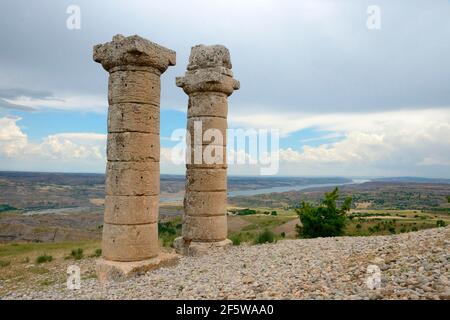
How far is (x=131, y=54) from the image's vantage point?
34.6 ft

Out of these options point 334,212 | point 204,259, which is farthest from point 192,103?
point 334,212

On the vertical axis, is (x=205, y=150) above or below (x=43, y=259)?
above

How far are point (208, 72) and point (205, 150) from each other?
267 centimetres

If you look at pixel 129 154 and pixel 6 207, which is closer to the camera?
pixel 129 154

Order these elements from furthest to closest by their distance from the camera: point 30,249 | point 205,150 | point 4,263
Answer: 1. point 30,249
2. point 4,263
3. point 205,150

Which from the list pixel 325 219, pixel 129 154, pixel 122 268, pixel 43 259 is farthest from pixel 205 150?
pixel 325 219

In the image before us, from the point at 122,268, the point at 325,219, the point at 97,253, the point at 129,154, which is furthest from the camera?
the point at 325,219

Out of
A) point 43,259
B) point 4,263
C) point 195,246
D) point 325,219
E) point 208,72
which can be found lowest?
point 4,263

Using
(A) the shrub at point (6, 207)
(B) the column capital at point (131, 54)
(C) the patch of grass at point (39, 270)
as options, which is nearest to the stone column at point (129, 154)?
(B) the column capital at point (131, 54)

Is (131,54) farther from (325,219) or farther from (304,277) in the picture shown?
(325,219)

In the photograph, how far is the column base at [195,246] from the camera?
44.5ft
